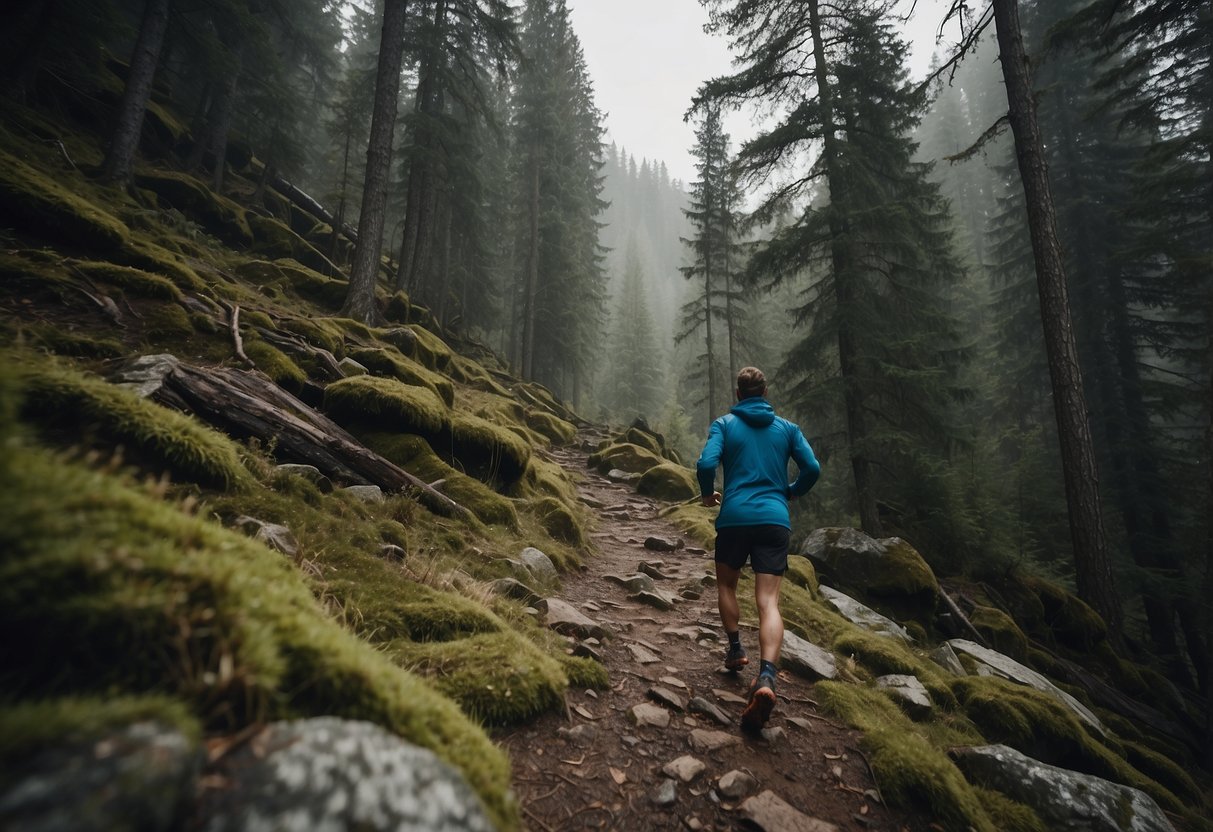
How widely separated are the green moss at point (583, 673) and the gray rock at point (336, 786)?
7.75 feet

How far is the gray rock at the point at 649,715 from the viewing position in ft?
10.7

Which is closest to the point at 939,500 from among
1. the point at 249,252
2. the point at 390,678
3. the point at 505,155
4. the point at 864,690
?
the point at 864,690

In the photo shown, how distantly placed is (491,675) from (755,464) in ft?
9.30

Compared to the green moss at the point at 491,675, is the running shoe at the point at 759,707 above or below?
below

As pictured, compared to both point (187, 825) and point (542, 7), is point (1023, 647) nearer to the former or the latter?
point (187, 825)

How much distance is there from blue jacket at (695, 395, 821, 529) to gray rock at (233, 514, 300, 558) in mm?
3275

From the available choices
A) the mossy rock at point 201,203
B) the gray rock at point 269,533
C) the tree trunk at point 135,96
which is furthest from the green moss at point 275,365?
the mossy rock at point 201,203

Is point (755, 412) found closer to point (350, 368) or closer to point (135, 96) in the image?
point (350, 368)

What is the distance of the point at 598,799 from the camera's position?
253cm

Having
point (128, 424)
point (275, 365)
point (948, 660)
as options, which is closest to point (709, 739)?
point (128, 424)

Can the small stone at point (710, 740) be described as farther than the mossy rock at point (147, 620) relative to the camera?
Yes

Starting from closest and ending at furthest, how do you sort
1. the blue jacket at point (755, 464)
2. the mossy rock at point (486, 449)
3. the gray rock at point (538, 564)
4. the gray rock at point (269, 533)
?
the gray rock at point (269, 533) < the blue jacket at point (755, 464) < the gray rock at point (538, 564) < the mossy rock at point (486, 449)

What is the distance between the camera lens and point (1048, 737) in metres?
4.57

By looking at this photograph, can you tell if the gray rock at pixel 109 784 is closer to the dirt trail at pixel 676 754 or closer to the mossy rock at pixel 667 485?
the dirt trail at pixel 676 754
